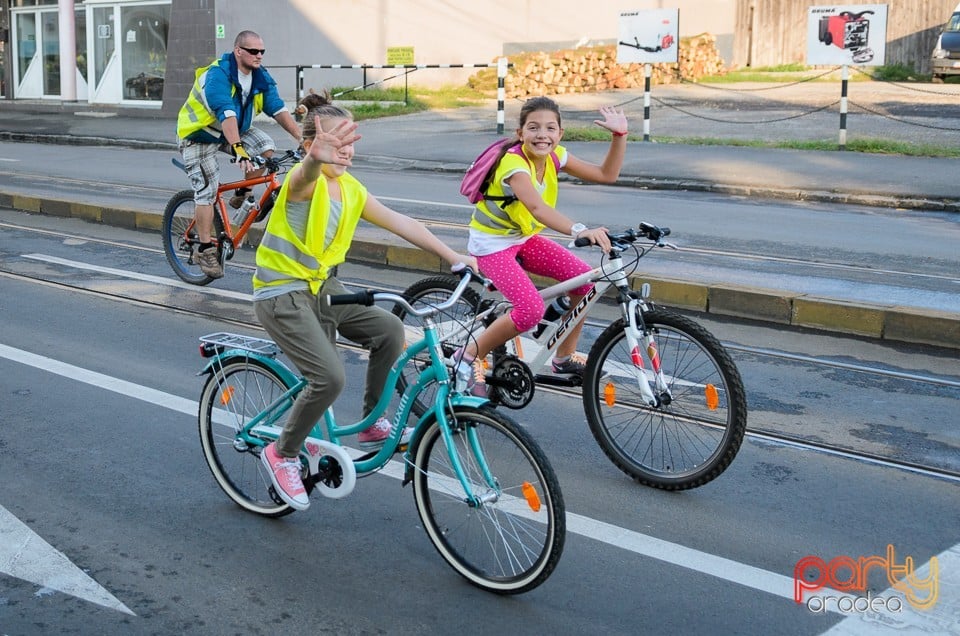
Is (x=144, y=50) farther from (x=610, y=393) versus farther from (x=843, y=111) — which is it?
(x=610, y=393)

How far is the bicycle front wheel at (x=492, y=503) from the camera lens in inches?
163

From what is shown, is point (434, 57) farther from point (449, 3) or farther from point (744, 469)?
point (744, 469)

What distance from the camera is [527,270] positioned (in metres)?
6.19

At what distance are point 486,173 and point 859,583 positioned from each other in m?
2.56

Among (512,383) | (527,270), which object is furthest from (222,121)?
(512,383)

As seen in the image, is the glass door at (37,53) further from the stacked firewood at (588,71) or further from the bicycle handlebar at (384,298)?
the bicycle handlebar at (384,298)

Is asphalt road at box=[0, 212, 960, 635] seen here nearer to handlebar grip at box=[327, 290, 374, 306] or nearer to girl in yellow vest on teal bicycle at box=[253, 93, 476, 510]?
girl in yellow vest on teal bicycle at box=[253, 93, 476, 510]

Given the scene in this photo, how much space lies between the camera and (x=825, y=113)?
80.2 ft

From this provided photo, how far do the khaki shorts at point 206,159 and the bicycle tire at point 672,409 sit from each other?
179 inches

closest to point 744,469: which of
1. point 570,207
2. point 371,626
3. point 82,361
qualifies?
point 371,626

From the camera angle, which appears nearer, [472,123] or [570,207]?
[570,207]

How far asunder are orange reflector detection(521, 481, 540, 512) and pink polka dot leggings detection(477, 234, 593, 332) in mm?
1710

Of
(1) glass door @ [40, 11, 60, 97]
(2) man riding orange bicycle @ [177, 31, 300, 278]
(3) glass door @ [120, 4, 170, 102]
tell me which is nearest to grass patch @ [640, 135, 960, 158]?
(2) man riding orange bicycle @ [177, 31, 300, 278]

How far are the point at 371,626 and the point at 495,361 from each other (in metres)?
2.08
